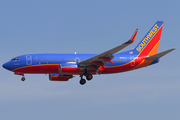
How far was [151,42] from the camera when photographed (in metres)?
59.9

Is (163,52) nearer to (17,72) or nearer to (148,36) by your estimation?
(148,36)

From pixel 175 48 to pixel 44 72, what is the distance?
19.2 metres

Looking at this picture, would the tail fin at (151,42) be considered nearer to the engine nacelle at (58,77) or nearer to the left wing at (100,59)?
the left wing at (100,59)

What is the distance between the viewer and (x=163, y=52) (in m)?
53.4

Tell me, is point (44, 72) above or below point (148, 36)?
below

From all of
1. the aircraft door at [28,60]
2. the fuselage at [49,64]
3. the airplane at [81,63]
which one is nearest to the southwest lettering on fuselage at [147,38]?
the airplane at [81,63]

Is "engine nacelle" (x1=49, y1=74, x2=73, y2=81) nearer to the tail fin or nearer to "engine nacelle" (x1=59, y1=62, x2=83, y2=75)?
"engine nacelle" (x1=59, y1=62, x2=83, y2=75)

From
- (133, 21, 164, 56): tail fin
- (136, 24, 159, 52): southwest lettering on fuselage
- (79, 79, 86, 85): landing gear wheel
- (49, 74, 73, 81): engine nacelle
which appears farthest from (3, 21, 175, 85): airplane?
(49, 74, 73, 81): engine nacelle

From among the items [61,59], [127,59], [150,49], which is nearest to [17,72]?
[61,59]

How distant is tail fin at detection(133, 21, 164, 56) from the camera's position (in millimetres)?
58625

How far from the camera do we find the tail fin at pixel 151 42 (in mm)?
58625

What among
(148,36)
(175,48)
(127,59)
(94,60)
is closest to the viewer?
(175,48)

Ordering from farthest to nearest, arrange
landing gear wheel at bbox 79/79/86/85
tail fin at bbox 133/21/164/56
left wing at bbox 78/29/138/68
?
tail fin at bbox 133/21/164/56 < landing gear wheel at bbox 79/79/86/85 < left wing at bbox 78/29/138/68

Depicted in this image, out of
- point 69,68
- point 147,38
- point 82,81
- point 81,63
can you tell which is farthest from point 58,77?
point 147,38
